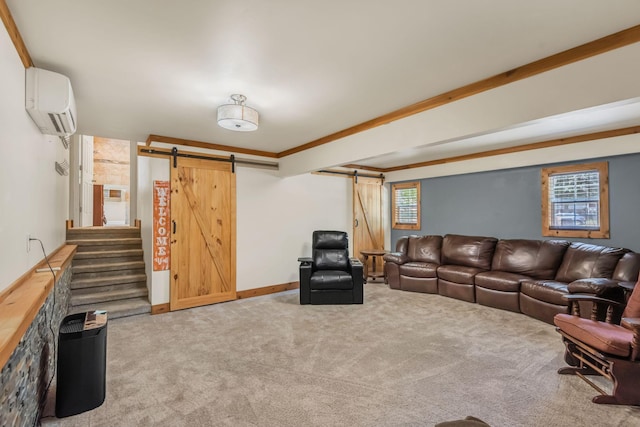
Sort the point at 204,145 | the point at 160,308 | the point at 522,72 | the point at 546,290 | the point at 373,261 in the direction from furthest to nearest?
the point at 373,261 → the point at 204,145 → the point at 160,308 → the point at 546,290 → the point at 522,72

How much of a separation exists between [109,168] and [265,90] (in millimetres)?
7575

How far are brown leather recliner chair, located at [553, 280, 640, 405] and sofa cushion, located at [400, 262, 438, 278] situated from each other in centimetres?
254

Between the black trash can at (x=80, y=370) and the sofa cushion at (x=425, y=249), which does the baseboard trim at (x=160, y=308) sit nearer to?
the black trash can at (x=80, y=370)

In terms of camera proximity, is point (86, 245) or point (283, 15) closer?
point (283, 15)

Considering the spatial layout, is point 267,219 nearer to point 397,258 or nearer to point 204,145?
point 204,145

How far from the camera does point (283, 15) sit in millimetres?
1716

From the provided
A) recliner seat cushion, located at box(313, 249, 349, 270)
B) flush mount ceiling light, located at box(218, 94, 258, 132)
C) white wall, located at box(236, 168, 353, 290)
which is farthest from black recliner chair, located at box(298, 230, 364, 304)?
flush mount ceiling light, located at box(218, 94, 258, 132)

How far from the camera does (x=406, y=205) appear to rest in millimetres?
6852

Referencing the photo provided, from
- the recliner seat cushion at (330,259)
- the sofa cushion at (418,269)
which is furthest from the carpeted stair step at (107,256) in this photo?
the sofa cushion at (418,269)

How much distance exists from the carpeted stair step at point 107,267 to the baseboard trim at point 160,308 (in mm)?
1087

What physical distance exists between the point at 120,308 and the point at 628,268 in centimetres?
620

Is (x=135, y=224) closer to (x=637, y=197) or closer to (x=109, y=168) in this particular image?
(x=109, y=168)

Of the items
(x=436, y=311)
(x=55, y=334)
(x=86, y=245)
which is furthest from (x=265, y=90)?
(x=86, y=245)

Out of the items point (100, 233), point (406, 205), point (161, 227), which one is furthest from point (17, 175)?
point (406, 205)
